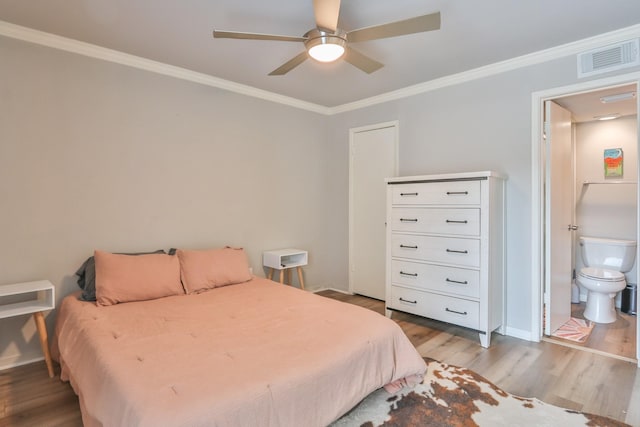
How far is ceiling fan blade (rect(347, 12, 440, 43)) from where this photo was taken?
174 centimetres

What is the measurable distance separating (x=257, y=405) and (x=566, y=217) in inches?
132

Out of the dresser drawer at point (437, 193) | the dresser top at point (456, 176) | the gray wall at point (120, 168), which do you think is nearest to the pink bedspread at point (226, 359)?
the gray wall at point (120, 168)

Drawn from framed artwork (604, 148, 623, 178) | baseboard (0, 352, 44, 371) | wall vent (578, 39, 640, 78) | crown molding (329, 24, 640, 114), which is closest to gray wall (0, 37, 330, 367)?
baseboard (0, 352, 44, 371)

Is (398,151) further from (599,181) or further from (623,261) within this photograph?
(623,261)

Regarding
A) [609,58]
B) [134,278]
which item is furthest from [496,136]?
[134,278]

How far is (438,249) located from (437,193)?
0.50 metres

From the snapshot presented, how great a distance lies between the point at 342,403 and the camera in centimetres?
166

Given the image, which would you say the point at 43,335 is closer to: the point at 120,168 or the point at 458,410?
the point at 120,168

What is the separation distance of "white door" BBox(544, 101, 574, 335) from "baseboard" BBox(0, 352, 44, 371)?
13.5ft

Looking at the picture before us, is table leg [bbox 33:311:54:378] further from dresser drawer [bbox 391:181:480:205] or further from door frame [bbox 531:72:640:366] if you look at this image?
door frame [bbox 531:72:640:366]

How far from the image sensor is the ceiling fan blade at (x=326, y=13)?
1.72m

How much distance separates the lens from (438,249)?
3041 mm

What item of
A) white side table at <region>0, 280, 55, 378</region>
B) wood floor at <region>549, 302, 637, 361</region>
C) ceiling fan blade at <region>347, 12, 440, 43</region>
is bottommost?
wood floor at <region>549, 302, 637, 361</region>

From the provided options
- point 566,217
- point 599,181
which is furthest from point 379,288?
point 599,181
